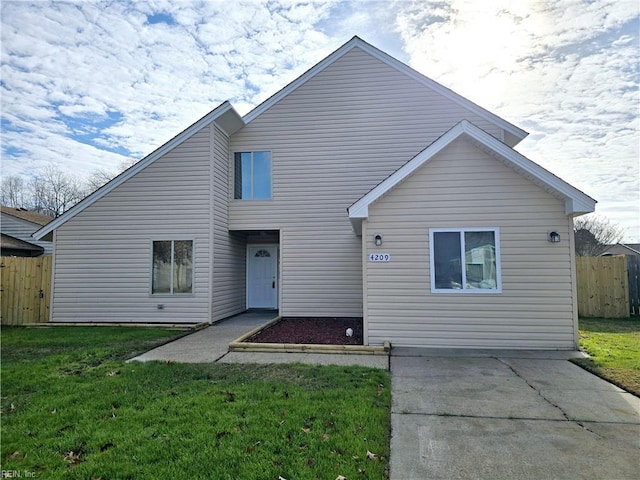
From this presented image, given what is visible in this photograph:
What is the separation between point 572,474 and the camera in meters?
→ 2.99

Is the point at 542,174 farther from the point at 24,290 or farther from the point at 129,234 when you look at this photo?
the point at 24,290

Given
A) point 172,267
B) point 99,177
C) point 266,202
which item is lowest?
point 172,267

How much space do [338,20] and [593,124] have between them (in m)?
8.80

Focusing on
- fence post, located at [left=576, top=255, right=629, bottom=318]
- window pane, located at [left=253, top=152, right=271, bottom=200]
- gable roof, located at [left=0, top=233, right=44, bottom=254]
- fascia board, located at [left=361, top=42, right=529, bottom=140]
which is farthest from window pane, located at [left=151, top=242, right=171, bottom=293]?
fence post, located at [left=576, top=255, right=629, bottom=318]

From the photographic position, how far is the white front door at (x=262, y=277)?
13898mm

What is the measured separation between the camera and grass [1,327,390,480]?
3062mm

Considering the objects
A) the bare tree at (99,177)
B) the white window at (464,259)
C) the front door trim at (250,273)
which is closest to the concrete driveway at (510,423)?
the white window at (464,259)

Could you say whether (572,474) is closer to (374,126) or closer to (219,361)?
(219,361)

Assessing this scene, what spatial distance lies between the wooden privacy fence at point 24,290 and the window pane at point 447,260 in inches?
461

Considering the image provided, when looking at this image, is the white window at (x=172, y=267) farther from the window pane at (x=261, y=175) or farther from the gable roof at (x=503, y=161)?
the gable roof at (x=503, y=161)

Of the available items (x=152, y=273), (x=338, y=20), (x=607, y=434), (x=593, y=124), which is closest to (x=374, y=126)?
(x=338, y=20)

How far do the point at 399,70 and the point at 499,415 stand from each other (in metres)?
10.8

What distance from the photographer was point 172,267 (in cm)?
1104

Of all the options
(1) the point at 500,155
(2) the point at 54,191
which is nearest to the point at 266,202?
Answer: (1) the point at 500,155
